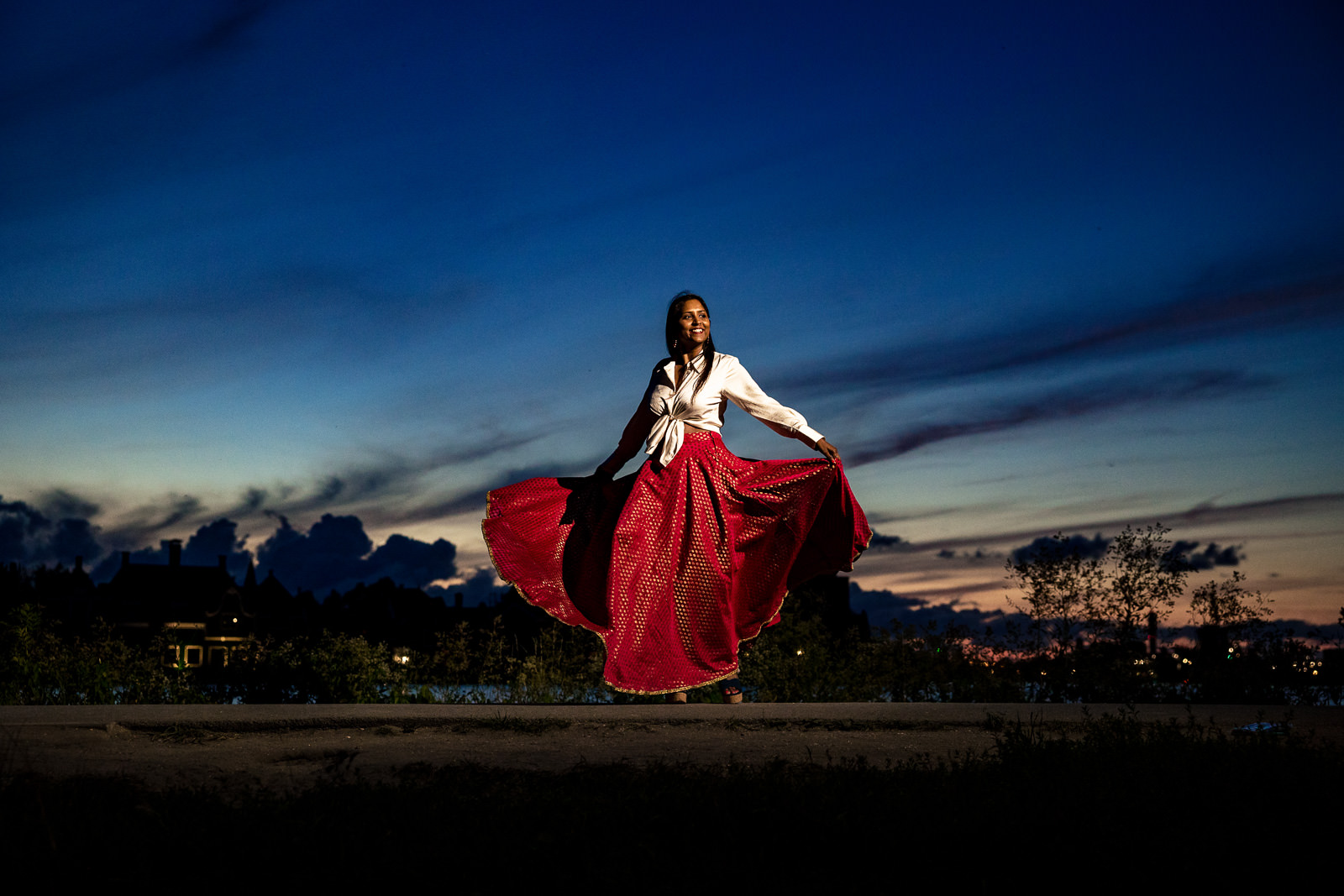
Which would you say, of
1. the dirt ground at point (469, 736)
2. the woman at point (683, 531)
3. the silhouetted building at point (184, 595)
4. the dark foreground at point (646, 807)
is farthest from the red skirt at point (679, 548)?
the silhouetted building at point (184, 595)

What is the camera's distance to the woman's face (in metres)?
8.03

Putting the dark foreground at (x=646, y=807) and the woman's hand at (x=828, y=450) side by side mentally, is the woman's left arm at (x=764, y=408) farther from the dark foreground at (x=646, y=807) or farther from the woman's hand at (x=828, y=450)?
the dark foreground at (x=646, y=807)

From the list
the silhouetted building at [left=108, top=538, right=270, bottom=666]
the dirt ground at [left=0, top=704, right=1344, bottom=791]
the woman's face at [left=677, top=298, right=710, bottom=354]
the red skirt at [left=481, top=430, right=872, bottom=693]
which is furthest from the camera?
the silhouetted building at [left=108, top=538, right=270, bottom=666]

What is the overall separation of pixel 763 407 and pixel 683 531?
115cm

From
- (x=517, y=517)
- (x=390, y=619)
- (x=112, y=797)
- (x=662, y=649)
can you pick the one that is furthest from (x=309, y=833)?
(x=390, y=619)

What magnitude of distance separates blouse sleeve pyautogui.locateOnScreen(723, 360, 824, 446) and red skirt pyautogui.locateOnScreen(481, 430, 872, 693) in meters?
0.24

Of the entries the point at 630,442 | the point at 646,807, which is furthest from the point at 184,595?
the point at 646,807

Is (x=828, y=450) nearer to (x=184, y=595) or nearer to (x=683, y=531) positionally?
(x=683, y=531)

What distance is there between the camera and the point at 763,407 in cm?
793

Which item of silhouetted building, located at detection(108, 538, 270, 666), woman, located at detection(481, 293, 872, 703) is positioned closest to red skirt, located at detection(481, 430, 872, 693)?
woman, located at detection(481, 293, 872, 703)

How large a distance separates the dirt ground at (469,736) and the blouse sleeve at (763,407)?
2163 mm

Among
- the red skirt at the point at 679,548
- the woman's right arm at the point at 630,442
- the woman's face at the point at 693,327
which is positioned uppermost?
the woman's face at the point at 693,327

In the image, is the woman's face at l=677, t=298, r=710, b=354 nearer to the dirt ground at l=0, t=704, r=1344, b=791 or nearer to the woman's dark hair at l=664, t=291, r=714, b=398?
the woman's dark hair at l=664, t=291, r=714, b=398

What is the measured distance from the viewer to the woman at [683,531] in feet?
24.1
